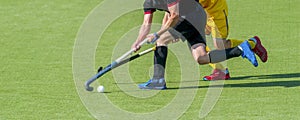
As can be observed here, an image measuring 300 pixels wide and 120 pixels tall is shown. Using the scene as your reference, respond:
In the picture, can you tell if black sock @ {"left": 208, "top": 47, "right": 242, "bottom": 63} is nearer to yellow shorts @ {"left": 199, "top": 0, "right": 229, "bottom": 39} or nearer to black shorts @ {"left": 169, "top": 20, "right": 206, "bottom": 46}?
black shorts @ {"left": 169, "top": 20, "right": 206, "bottom": 46}

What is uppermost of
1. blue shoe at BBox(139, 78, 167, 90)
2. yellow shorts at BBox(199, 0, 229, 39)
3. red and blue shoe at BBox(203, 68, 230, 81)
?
yellow shorts at BBox(199, 0, 229, 39)

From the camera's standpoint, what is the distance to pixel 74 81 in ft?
33.4

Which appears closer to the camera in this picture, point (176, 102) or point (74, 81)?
point (176, 102)

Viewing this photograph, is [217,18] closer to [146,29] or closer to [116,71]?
[146,29]

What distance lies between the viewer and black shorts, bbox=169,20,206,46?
9.60 meters

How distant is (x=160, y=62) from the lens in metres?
9.84

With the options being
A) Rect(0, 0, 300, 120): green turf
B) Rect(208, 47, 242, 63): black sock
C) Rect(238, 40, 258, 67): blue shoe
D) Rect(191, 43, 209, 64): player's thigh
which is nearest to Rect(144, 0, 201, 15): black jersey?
Rect(191, 43, 209, 64): player's thigh

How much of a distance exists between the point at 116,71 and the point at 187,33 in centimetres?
143

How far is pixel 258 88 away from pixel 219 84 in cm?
58

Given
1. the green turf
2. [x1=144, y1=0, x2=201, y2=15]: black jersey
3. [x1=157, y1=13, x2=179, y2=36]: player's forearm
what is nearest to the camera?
the green turf

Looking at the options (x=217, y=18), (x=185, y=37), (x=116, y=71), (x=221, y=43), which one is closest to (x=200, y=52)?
(x=185, y=37)

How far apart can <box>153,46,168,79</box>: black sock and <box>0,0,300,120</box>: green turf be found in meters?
0.26

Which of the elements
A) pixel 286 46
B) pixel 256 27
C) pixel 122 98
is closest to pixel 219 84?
pixel 122 98

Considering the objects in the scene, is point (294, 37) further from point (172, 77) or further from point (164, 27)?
point (164, 27)
